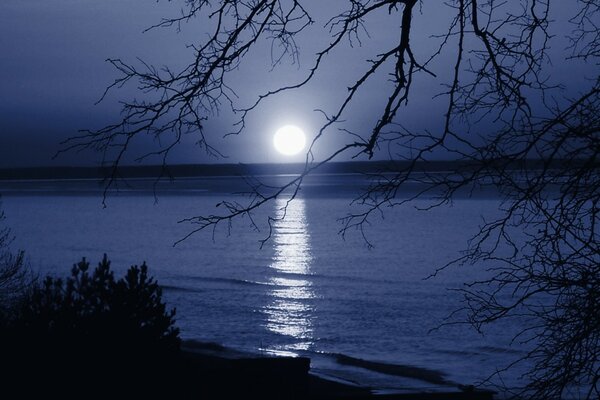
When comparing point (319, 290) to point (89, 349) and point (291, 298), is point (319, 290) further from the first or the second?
point (89, 349)

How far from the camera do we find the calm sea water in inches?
1134

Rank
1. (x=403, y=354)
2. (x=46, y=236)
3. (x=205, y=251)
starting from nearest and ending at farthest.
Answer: (x=403, y=354), (x=205, y=251), (x=46, y=236)

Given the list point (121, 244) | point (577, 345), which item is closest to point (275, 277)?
point (121, 244)

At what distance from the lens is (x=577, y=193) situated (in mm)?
5609

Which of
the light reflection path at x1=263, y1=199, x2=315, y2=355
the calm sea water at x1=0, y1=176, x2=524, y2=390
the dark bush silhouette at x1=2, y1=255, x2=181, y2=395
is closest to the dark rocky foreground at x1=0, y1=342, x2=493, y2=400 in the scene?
the dark bush silhouette at x1=2, y1=255, x2=181, y2=395

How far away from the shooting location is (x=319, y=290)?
45594mm

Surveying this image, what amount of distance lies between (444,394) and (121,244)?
62.8 meters

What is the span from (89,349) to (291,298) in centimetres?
3260

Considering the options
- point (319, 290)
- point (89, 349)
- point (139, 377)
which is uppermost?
point (89, 349)

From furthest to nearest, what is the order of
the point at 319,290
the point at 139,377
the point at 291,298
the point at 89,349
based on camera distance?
the point at 319,290 → the point at 291,298 → the point at 89,349 → the point at 139,377

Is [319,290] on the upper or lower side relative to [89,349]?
lower

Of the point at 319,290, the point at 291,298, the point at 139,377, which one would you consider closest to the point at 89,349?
the point at 139,377

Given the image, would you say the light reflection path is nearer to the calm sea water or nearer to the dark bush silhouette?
the calm sea water

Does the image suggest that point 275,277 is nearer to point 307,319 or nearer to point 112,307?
point 307,319
